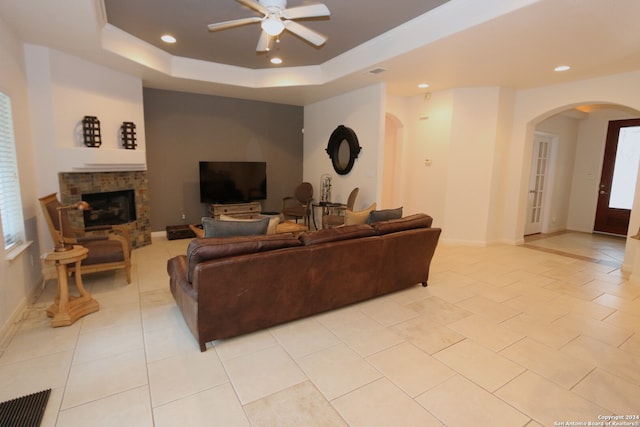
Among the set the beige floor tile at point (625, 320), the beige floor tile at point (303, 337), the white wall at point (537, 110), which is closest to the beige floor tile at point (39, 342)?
the beige floor tile at point (303, 337)

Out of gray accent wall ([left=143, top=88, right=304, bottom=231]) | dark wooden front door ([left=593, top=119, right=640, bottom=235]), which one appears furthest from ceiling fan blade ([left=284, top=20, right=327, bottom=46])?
dark wooden front door ([left=593, top=119, right=640, bottom=235])

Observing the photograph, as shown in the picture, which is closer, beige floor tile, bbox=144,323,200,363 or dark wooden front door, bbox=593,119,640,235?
beige floor tile, bbox=144,323,200,363

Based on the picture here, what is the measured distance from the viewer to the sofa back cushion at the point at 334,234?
9.24 feet

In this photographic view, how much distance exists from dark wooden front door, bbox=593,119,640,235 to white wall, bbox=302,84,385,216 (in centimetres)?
516

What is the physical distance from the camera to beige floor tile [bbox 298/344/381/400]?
6.93 feet

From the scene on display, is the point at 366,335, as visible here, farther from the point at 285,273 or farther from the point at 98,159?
the point at 98,159

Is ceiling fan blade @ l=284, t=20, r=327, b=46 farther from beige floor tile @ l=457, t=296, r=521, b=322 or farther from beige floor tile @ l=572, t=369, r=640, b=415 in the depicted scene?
beige floor tile @ l=572, t=369, r=640, b=415

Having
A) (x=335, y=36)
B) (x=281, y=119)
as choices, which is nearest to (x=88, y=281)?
(x=335, y=36)

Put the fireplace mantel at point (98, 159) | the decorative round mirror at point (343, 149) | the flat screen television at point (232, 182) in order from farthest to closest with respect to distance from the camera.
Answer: the flat screen television at point (232, 182) → the decorative round mirror at point (343, 149) → the fireplace mantel at point (98, 159)

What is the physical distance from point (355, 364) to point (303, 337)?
536mm

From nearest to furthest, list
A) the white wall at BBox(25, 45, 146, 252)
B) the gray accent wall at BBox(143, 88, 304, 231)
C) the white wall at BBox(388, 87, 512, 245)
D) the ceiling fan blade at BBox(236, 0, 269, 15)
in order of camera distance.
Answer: the ceiling fan blade at BBox(236, 0, 269, 15) → the white wall at BBox(25, 45, 146, 252) → the white wall at BBox(388, 87, 512, 245) → the gray accent wall at BBox(143, 88, 304, 231)

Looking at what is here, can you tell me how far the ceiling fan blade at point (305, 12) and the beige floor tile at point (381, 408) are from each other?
115 inches

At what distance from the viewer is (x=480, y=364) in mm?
2357

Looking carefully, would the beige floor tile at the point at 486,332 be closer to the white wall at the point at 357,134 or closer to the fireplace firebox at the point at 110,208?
the white wall at the point at 357,134
